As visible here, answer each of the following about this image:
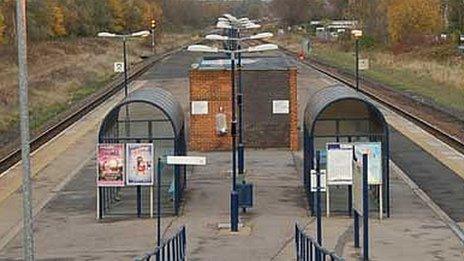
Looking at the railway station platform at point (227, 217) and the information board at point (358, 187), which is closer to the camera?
the information board at point (358, 187)

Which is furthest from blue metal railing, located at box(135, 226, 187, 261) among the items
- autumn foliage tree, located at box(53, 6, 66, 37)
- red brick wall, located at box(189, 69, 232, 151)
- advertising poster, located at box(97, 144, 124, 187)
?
autumn foliage tree, located at box(53, 6, 66, 37)

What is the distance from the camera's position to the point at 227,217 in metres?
22.0

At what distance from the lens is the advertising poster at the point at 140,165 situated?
22.2 metres

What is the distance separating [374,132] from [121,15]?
329 feet

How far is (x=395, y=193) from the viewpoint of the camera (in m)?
24.5

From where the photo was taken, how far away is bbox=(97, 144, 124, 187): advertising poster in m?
22.3

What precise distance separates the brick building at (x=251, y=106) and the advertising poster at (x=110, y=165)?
10276 millimetres

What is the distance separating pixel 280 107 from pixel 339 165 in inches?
489

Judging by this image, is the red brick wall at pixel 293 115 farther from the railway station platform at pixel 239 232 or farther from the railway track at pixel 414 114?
the railway station platform at pixel 239 232

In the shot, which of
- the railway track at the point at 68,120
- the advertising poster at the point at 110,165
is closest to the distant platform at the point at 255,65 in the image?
the railway track at the point at 68,120

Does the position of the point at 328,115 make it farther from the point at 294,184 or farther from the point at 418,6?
the point at 418,6

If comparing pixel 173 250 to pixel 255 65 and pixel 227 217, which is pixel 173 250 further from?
pixel 255 65

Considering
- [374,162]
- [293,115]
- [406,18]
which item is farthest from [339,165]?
[406,18]

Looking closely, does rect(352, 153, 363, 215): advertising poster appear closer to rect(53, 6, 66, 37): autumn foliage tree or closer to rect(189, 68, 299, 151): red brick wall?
rect(189, 68, 299, 151): red brick wall
